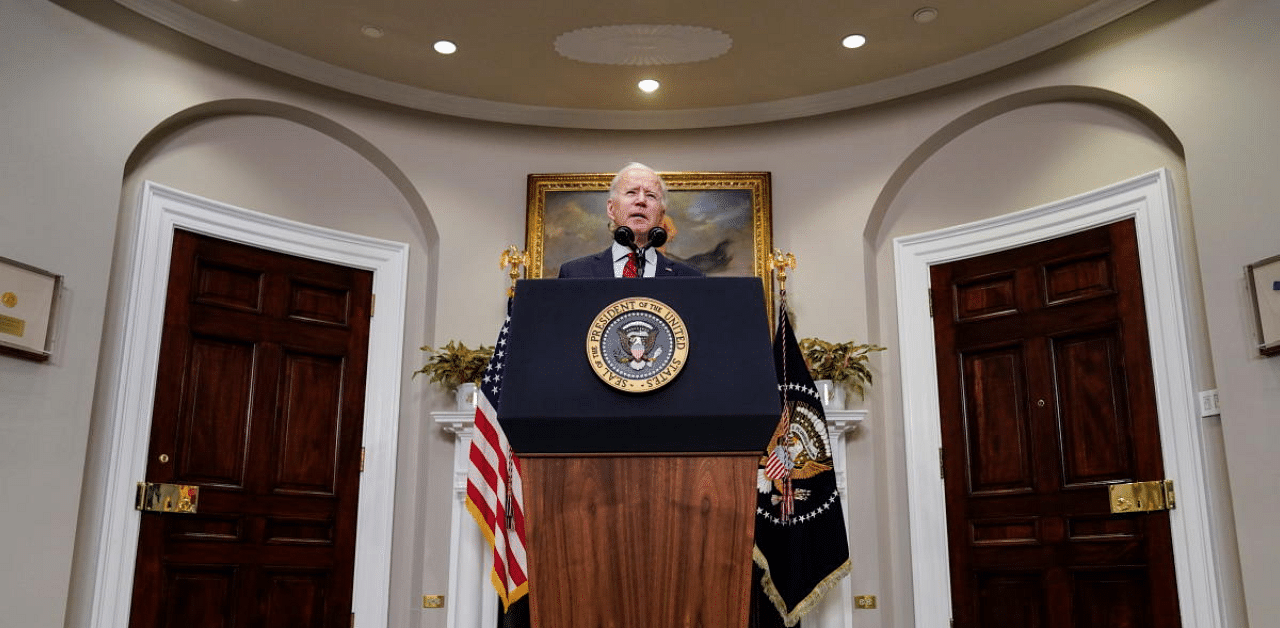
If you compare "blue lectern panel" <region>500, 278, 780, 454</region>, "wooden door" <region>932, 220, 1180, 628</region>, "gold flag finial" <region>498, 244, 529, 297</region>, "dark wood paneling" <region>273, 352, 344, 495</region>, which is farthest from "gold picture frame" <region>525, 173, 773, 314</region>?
"blue lectern panel" <region>500, 278, 780, 454</region>

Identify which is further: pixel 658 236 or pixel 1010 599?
pixel 1010 599

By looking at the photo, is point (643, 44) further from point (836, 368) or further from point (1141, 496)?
point (1141, 496)

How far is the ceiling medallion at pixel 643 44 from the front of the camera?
5.21 m

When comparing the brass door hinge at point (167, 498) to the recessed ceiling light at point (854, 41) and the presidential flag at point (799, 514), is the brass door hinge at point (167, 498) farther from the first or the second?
the recessed ceiling light at point (854, 41)

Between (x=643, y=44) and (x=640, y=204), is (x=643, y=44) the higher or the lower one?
the higher one

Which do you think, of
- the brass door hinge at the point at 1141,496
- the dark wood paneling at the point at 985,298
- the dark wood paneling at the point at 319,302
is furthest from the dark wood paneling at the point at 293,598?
the brass door hinge at the point at 1141,496

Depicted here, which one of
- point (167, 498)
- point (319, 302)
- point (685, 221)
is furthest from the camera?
point (685, 221)

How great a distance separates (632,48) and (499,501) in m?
2.42

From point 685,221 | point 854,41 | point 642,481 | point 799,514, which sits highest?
point 854,41

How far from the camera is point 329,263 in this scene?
18.5 ft

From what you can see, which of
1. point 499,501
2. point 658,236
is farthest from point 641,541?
point 499,501

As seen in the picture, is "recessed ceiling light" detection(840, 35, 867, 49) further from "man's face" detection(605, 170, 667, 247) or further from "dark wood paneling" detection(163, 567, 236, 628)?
"dark wood paneling" detection(163, 567, 236, 628)

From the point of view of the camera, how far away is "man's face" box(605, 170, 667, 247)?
3.13 meters

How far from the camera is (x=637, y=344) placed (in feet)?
7.04
